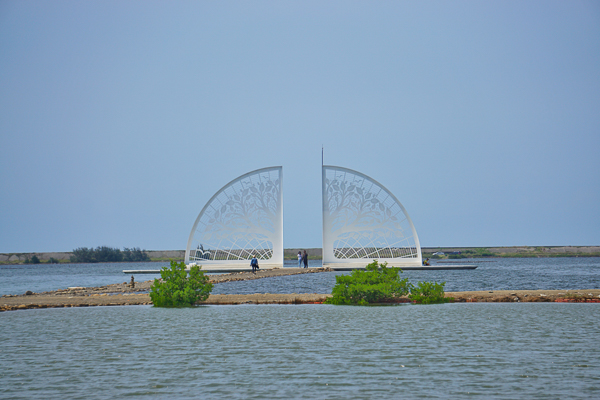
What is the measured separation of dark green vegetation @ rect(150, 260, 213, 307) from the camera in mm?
18156

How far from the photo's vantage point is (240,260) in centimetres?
4441

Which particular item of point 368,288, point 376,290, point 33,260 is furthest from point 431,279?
point 33,260

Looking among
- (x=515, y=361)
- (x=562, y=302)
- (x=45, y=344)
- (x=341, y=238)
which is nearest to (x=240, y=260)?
(x=341, y=238)

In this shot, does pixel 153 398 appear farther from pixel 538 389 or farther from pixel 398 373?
pixel 538 389

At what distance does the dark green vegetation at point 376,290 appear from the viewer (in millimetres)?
18016

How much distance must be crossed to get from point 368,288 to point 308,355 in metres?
8.53

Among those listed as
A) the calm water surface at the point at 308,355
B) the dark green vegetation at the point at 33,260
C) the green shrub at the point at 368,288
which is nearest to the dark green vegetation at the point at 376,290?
the green shrub at the point at 368,288

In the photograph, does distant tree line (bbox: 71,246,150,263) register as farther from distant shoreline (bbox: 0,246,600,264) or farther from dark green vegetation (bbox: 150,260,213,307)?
dark green vegetation (bbox: 150,260,213,307)

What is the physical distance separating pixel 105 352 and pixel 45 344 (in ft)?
5.63

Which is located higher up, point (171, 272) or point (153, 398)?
point (171, 272)

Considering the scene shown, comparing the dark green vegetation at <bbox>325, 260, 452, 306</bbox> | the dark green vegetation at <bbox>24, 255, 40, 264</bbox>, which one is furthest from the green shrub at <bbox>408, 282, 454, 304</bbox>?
the dark green vegetation at <bbox>24, 255, 40, 264</bbox>

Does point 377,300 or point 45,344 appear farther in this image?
point 377,300

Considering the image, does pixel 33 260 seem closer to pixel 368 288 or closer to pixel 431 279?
pixel 431 279

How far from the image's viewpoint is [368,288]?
59.1 ft
